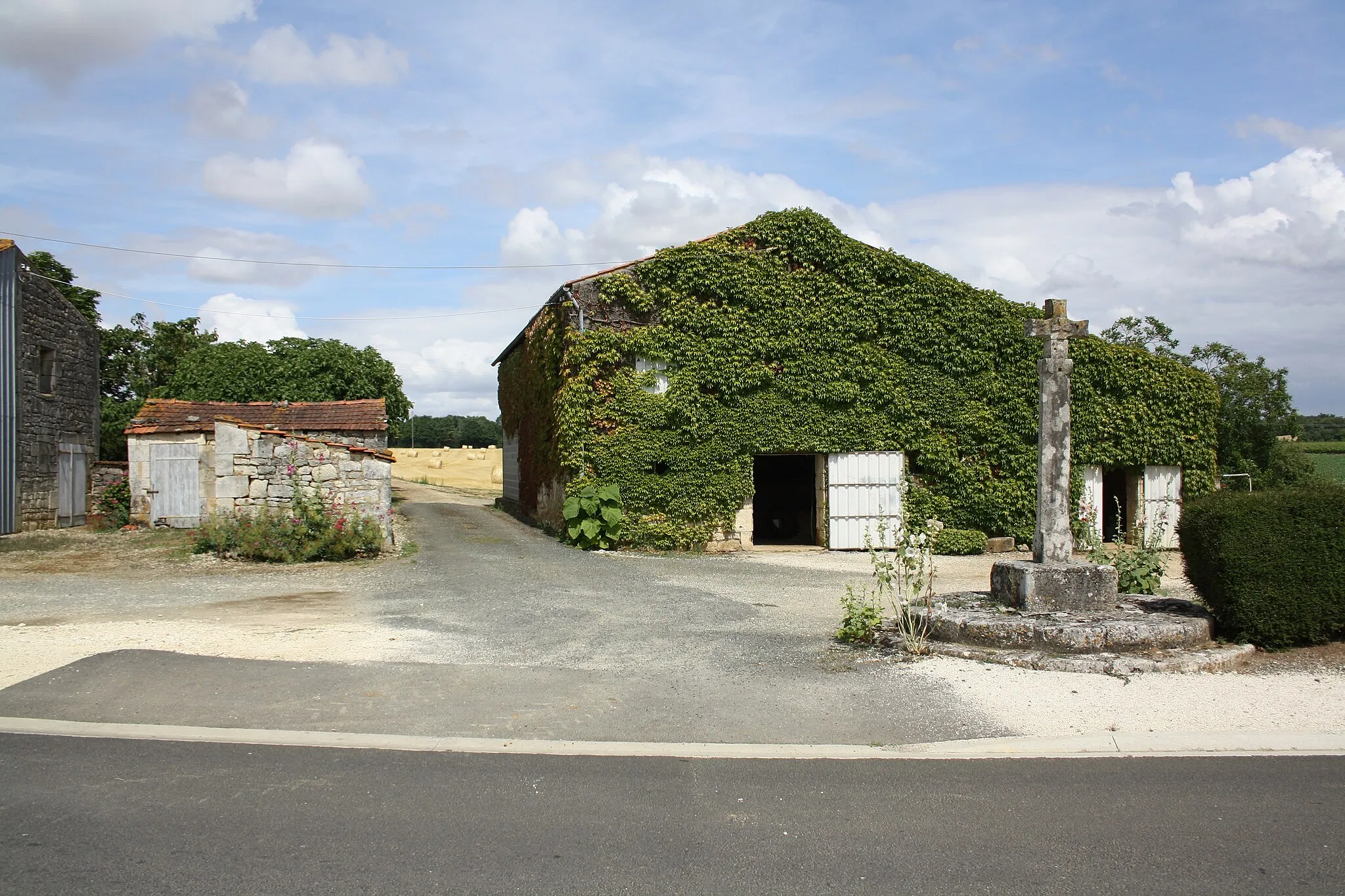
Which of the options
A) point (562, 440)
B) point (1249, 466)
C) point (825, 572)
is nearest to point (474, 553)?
point (562, 440)

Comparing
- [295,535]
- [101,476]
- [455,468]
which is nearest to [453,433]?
[455,468]

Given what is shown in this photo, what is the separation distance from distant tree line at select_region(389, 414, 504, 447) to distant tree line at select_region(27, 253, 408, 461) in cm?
5575

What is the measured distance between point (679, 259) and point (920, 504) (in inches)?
270

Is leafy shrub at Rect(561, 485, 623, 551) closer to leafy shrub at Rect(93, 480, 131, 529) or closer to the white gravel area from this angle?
the white gravel area

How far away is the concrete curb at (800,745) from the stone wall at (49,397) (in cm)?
1631

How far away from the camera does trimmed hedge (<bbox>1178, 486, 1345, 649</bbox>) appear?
738 centimetres

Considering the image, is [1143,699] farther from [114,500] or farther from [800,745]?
[114,500]

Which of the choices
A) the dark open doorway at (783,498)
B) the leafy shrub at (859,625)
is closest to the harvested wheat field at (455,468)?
the dark open doorway at (783,498)

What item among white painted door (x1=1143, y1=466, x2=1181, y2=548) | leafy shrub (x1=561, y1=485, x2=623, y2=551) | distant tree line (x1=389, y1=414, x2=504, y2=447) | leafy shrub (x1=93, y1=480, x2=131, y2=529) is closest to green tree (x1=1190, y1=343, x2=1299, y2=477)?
white painted door (x1=1143, y1=466, x2=1181, y2=548)

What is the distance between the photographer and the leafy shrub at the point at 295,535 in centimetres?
1361

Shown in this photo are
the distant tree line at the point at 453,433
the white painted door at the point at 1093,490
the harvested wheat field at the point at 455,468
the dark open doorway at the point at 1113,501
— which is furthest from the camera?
the distant tree line at the point at 453,433

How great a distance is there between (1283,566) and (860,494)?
10.6 m

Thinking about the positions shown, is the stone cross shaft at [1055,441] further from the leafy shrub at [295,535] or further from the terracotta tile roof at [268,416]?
the terracotta tile roof at [268,416]

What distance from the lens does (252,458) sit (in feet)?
47.8
